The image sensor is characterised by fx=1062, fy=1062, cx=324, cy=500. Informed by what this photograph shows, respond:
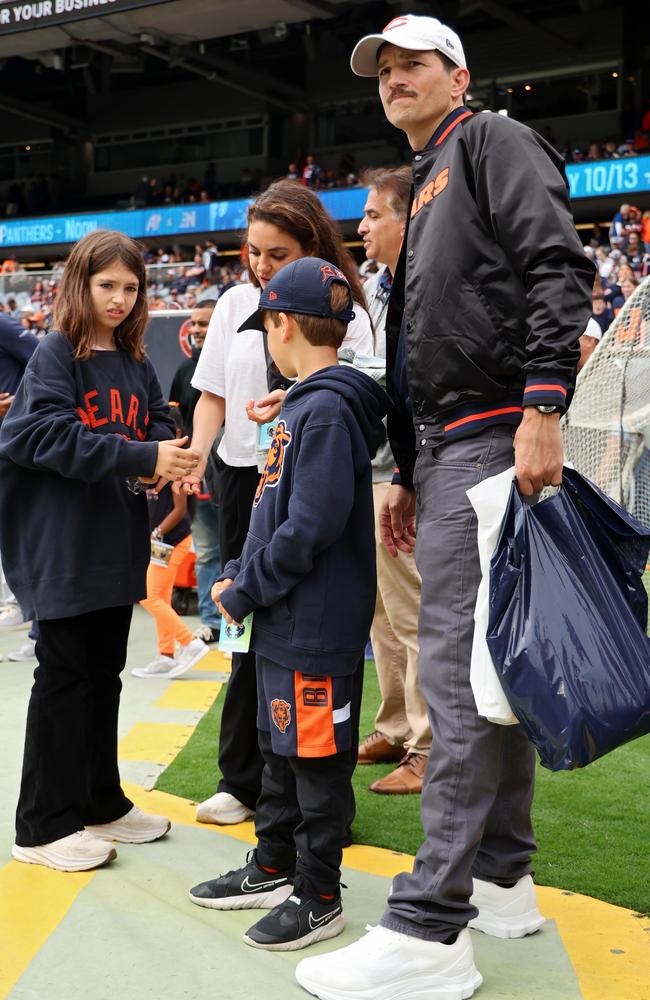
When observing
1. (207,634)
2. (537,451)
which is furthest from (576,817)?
(207,634)

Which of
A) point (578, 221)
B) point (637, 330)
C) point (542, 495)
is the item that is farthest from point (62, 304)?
point (578, 221)

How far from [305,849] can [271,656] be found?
0.46 meters

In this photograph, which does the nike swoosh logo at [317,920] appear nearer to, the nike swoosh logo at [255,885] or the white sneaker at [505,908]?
the nike swoosh logo at [255,885]

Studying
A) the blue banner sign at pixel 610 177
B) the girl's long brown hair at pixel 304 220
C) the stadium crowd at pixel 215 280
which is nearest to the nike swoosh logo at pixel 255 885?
the girl's long brown hair at pixel 304 220

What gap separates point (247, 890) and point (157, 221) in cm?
3440

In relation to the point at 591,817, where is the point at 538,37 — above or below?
above

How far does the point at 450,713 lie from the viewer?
2342mm

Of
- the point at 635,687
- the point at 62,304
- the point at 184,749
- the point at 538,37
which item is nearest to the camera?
the point at 635,687

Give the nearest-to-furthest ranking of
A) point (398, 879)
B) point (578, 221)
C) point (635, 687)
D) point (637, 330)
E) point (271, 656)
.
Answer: point (635, 687)
point (398, 879)
point (271, 656)
point (637, 330)
point (578, 221)

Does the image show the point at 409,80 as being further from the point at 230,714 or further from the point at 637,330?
the point at 637,330

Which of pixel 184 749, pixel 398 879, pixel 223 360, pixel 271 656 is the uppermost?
pixel 223 360

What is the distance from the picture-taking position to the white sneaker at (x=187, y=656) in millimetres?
5699

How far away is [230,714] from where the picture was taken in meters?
3.37

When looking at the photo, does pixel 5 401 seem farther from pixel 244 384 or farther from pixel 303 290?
pixel 303 290
